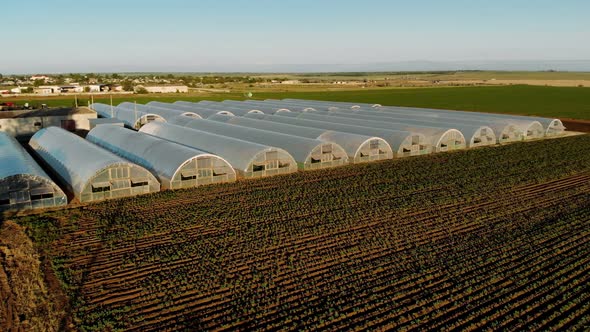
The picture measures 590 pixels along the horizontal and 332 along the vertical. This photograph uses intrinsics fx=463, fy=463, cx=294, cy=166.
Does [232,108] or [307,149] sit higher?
[232,108]

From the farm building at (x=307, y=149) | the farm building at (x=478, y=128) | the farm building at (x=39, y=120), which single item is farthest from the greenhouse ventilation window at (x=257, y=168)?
the farm building at (x=39, y=120)

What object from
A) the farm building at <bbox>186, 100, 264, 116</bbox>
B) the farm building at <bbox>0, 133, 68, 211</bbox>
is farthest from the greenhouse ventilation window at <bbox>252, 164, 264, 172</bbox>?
the farm building at <bbox>186, 100, 264, 116</bbox>

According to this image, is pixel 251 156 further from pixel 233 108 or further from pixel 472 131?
pixel 233 108

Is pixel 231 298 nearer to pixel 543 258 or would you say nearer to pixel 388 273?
pixel 388 273

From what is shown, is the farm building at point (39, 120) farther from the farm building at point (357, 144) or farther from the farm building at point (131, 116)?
the farm building at point (357, 144)

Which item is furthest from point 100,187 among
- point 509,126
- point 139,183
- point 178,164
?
point 509,126

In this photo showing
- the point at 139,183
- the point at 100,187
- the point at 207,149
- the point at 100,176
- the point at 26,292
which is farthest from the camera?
the point at 207,149
